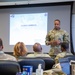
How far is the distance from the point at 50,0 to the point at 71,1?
0.65m

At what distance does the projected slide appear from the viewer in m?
6.09

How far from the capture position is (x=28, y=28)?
625 centimetres

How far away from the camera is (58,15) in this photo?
19.4ft

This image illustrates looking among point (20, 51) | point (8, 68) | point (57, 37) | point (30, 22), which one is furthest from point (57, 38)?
point (8, 68)

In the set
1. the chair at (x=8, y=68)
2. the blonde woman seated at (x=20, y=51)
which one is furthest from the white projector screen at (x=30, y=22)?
the chair at (x=8, y=68)

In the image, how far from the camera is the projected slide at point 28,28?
6.09 m

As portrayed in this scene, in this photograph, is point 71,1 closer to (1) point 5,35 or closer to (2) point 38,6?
(2) point 38,6

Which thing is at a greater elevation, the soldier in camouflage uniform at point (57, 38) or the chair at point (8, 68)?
the soldier in camouflage uniform at point (57, 38)

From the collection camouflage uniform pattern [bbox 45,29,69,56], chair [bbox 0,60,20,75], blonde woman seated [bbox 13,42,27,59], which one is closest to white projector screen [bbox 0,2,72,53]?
camouflage uniform pattern [bbox 45,29,69,56]

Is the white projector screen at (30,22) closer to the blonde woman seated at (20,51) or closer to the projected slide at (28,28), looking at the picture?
the projected slide at (28,28)

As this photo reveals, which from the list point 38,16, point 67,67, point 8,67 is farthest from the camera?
point 38,16

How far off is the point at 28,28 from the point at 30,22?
0.21 m

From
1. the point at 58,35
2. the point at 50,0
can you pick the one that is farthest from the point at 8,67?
the point at 50,0

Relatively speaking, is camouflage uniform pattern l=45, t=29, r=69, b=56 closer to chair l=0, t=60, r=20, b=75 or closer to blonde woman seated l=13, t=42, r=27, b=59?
blonde woman seated l=13, t=42, r=27, b=59
